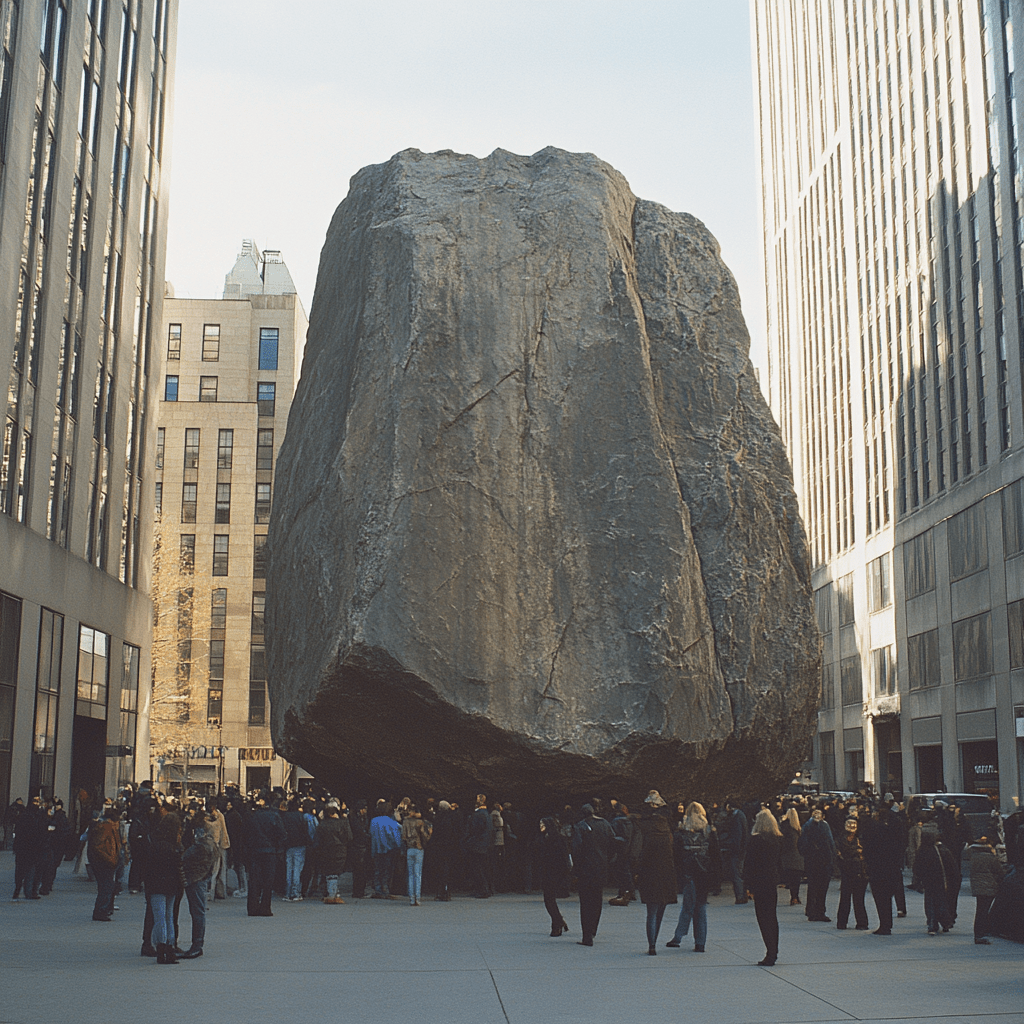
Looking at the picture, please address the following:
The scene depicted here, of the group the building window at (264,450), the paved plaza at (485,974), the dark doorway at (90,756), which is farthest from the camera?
the building window at (264,450)

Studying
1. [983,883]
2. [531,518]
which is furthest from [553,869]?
[531,518]

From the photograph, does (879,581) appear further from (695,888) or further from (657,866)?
(657,866)

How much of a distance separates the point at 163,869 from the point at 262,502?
73430mm

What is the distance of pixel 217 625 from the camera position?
7994cm

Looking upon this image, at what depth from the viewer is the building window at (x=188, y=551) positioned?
77.7 metres

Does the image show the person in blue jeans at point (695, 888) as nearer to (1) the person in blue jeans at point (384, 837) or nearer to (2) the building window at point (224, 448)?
(1) the person in blue jeans at point (384, 837)

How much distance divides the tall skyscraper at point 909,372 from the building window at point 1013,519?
121 mm

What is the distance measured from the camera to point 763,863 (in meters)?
12.0

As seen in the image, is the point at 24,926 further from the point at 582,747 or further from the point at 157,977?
the point at 582,747

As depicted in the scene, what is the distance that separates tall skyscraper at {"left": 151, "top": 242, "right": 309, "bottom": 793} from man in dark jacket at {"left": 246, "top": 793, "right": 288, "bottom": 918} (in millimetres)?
52928

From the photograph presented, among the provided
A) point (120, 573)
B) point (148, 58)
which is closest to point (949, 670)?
point (120, 573)

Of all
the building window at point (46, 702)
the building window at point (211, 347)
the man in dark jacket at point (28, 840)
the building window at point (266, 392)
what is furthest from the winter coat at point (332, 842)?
the building window at point (211, 347)

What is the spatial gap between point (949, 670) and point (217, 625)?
46973 mm

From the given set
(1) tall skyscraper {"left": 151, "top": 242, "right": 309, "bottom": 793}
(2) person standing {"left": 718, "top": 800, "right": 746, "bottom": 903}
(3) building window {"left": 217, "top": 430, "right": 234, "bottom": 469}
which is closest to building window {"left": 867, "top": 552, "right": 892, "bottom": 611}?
(1) tall skyscraper {"left": 151, "top": 242, "right": 309, "bottom": 793}
